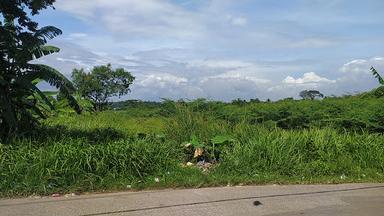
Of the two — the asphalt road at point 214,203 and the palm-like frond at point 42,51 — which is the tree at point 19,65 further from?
the asphalt road at point 214,203

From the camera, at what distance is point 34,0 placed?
422 inches

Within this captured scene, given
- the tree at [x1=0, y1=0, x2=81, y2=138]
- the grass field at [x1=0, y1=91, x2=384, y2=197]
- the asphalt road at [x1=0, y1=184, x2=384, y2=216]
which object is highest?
the tree at [x1=0, y1=0, x2=81, y2=138]

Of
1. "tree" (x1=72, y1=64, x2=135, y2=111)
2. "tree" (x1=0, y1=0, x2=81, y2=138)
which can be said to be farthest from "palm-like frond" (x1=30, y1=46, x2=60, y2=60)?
"tree" (x1=72, y1=64, x2=135, y2=111)

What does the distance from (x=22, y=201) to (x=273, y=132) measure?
606cm

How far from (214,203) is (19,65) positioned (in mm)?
5282

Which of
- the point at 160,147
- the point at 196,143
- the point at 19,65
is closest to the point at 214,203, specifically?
the point at 160,147

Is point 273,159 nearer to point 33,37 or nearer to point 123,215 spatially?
point 123,215

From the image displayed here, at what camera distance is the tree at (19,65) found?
10.7 metres

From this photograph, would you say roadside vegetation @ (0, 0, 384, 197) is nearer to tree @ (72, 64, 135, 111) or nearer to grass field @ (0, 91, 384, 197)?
grass field @ (0, 91, 384, 197)

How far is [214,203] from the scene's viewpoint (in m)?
8.22

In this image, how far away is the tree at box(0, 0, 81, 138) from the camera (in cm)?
1068

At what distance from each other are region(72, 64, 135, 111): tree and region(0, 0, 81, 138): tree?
21.7 meters

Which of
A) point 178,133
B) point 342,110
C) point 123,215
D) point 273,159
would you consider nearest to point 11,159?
point 123,215

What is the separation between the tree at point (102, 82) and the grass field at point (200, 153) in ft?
65.2
